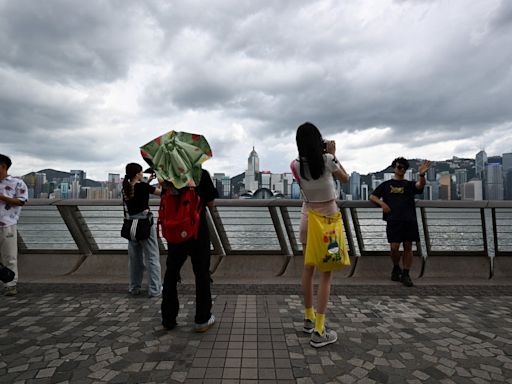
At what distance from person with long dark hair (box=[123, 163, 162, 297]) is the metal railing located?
40.2 inches

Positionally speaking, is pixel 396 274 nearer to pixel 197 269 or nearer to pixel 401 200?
pixel 401 200

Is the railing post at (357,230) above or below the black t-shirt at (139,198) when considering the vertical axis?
below

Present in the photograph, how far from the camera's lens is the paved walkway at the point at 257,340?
215 centimetres

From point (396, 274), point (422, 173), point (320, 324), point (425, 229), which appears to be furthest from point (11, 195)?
point (425, 229)

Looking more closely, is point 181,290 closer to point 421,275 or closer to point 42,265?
point 42,265

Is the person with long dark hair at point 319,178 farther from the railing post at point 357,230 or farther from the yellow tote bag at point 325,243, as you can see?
the railing post at point 357,230

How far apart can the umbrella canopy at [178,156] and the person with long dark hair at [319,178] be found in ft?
3.01

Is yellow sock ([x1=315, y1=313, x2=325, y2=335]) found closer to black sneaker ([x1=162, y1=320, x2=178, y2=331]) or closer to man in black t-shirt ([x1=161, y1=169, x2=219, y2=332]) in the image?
man in black t-shirt ([x1=161, y1=169, x2=219, y2=332])

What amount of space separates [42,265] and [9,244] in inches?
47.2

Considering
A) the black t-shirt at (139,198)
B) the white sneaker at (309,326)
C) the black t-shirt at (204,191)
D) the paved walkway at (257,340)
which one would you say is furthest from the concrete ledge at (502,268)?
the black t-shirt at (139,198)

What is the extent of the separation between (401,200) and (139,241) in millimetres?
3821

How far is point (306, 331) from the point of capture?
2834mm

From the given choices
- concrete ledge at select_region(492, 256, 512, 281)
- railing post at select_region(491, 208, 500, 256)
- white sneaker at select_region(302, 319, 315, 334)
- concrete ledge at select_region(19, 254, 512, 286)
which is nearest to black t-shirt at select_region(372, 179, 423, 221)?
concrete ledge at select_region(19, 254, 512, 286)

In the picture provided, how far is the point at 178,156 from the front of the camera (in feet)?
9.10
